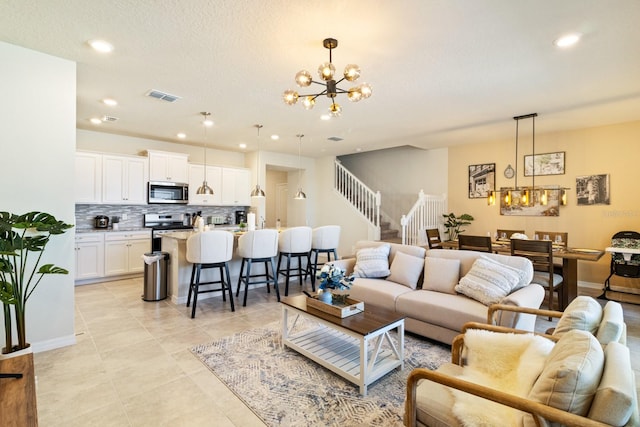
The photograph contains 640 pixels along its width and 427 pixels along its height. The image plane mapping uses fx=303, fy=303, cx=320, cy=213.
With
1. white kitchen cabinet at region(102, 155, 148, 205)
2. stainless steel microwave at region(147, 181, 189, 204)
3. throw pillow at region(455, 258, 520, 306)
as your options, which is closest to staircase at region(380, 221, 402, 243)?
throw pillow at region(455, 258, 520, 306)

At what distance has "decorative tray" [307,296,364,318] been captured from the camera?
2518mm

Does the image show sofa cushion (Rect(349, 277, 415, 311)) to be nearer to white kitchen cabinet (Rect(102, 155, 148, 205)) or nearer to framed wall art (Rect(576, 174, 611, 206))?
framed wall art (Rect(576, 174, 611, 206))

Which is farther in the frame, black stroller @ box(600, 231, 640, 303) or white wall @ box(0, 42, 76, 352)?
black stroller @ box(600, 231, 640, 303)

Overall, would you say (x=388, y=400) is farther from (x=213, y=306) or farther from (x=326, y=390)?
(x=213, y=306)

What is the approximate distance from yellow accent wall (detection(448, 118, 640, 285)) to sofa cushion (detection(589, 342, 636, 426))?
495 cm

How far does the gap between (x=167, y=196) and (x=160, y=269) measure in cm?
242

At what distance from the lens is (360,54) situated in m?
2.82

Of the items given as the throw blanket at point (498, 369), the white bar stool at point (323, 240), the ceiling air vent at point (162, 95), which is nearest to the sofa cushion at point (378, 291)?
the throw blanket at point (498, 369)

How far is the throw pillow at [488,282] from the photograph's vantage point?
280cm

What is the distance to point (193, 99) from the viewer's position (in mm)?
4004

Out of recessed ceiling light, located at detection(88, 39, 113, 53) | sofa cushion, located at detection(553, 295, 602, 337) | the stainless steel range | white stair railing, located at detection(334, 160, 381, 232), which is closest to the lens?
sofa cushion, located at detection(553, 295, 602, 337)

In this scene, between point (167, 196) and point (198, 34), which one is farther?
point (167, 196)

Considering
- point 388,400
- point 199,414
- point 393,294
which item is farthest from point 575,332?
point 199,414

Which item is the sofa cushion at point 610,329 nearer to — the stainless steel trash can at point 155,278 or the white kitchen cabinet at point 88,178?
the stainless steel trash can at point 155,278
